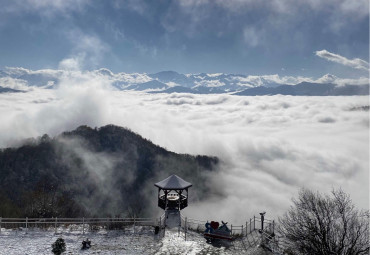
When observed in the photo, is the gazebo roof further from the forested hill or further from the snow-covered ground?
the forested hill

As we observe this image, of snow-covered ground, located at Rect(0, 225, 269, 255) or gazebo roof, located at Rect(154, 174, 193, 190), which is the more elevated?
gazebo roof, located at Rect(154, 174, 193, 190)

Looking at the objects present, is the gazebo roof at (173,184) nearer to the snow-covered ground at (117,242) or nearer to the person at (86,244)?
the snow-covered ground at (117,242)

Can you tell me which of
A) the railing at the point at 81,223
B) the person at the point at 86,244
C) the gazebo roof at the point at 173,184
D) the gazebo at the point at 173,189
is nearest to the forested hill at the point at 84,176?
the gazebo at the point at 173,189

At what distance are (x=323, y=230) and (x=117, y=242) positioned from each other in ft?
52.6

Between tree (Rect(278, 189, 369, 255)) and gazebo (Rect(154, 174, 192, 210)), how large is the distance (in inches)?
477

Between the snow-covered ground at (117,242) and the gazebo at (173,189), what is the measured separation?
5.23 m

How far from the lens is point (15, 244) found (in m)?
23.1

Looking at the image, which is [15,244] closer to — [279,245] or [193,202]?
[279,245]

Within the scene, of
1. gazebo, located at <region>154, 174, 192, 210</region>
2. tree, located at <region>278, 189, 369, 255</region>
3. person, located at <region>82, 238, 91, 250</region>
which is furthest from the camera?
gazebo, located at <region>154, 174, 192, 210</region>

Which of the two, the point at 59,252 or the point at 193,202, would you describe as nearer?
the point at 59,252

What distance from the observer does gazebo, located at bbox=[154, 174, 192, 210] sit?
103 ft

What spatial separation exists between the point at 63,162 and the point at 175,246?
6793 inches

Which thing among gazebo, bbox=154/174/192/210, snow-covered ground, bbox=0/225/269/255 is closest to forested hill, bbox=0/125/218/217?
gazebo, bbox=154/174/192/210

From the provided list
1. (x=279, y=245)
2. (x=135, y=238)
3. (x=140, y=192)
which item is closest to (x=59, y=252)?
(x=135, y=238)
